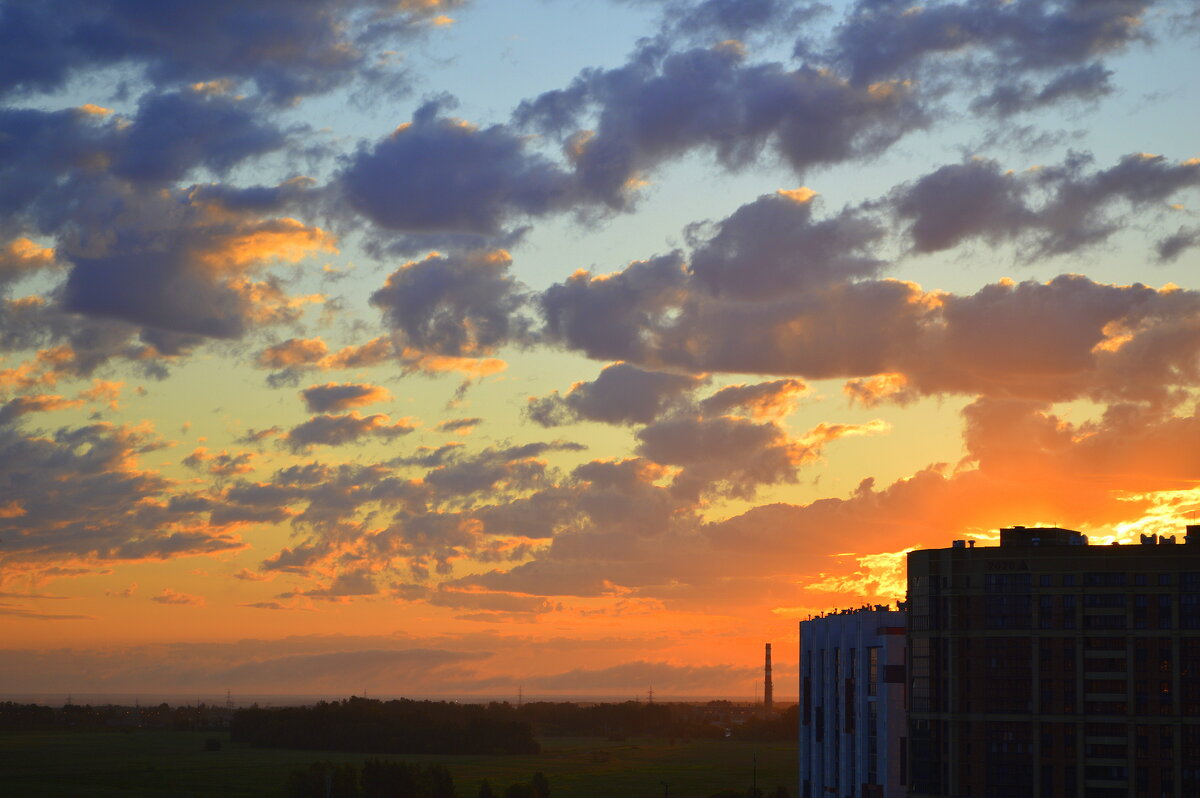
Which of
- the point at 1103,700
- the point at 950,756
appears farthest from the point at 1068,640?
the point at 950,756

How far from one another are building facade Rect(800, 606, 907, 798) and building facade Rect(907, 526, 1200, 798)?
6.73 m

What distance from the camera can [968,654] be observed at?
162m

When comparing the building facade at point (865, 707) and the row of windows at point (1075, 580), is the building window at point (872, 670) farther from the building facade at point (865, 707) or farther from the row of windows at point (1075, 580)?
the row of windows at point (1075, 580)

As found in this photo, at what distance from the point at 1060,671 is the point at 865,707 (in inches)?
1142

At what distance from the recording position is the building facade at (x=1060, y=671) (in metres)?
153

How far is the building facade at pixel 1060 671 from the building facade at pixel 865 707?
6731 mm

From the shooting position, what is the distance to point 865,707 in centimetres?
17925

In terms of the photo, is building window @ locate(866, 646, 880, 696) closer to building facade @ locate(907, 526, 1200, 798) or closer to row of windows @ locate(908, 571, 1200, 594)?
building facade @ locate(907, 526, 1200, 798)

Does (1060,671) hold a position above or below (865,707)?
above

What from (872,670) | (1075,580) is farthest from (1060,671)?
(872,670)

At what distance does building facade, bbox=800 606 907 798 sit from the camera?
17075cm

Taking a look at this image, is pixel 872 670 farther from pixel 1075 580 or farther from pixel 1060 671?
pixel 1075 580

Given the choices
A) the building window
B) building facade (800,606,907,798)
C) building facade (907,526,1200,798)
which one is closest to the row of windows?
building facade (907,526,1200,798)

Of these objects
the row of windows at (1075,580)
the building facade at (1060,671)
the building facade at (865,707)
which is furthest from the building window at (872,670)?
the row of windows at (1075,580)
